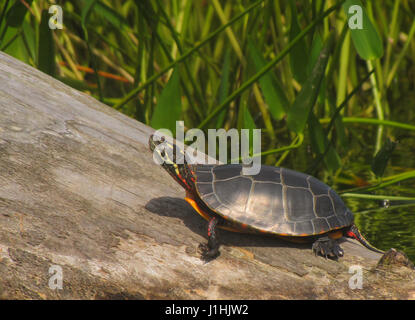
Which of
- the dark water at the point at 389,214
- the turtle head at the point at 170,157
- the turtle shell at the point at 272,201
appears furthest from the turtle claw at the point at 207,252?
the dark water at the point at 389,214

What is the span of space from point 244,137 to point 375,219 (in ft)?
2.78

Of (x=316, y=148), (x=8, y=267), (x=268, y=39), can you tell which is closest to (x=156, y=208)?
(x=8, y=267)

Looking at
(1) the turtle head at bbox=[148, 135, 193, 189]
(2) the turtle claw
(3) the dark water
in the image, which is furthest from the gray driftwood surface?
(3) the dark water

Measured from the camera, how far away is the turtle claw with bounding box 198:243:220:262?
1874 millimetres

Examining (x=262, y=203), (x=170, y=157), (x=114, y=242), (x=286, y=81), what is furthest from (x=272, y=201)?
(x=286, y=81)

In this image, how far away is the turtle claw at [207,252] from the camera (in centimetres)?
187

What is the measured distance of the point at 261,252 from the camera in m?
1.95

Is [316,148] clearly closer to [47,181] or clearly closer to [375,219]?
[375,219]

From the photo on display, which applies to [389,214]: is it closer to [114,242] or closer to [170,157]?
[170,157]

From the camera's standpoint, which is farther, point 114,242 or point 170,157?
point 170,157

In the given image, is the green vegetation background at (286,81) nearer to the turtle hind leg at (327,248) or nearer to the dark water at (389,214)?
the dark water at (389,214)

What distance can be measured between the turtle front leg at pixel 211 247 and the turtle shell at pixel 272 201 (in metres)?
0.08

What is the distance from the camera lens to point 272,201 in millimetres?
1991

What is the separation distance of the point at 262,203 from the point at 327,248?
0.97 ft
